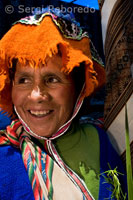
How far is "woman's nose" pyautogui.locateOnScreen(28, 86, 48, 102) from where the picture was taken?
0.98m

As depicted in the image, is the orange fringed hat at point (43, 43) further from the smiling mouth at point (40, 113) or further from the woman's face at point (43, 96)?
the smiling mouth at point (40, 113)

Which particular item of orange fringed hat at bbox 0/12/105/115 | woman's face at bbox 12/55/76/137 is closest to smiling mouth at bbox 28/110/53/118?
woman's face at bbox 12/55/76/137

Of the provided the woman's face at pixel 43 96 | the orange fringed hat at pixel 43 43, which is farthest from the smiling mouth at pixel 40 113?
the orange fringed hat at pixel 43 43

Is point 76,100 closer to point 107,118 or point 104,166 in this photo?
point 107,118

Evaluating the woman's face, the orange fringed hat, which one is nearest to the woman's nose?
the woman's face

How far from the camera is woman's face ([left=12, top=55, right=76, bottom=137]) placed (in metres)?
1.01

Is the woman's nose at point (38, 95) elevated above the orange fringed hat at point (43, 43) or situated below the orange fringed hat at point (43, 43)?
below

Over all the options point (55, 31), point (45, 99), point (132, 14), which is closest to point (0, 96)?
point (45, 99)

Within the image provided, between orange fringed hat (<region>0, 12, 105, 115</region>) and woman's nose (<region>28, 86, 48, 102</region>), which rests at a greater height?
orange fringed hat (<region>0, 12, 105, 115</region>)

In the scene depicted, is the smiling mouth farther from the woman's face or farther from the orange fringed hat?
the orange fringed hat

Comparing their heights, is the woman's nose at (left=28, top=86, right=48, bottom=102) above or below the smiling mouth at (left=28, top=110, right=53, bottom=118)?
above

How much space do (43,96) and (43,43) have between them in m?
0.21

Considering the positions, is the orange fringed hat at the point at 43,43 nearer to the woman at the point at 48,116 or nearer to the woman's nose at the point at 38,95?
the woman at the point at 48,116

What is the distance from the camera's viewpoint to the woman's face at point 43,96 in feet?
3.31
